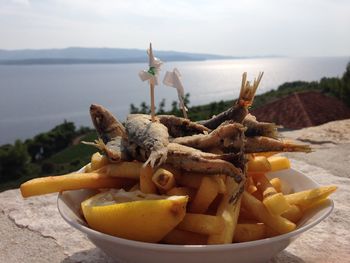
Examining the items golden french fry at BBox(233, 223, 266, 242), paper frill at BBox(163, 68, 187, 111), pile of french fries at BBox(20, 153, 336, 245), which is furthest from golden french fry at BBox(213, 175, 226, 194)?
paper frill at BBox(163, 68, 187, 111)

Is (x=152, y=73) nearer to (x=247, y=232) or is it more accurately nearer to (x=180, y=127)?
(x=180, y=127)

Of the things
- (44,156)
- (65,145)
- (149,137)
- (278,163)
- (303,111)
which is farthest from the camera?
(65,145)

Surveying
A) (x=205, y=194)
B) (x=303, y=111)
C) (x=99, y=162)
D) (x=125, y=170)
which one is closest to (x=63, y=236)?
(x=99, y=162)

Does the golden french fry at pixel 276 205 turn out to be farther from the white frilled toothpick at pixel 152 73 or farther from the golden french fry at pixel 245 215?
the white frilled toothpick at pixel 152 73

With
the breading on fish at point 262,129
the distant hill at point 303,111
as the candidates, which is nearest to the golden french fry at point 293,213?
the breading on fish at point 262,129

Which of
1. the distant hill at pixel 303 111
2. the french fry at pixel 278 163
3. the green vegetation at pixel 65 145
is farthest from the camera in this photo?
the green vegetation at pixel 65 145

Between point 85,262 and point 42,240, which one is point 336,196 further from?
point 42,240
